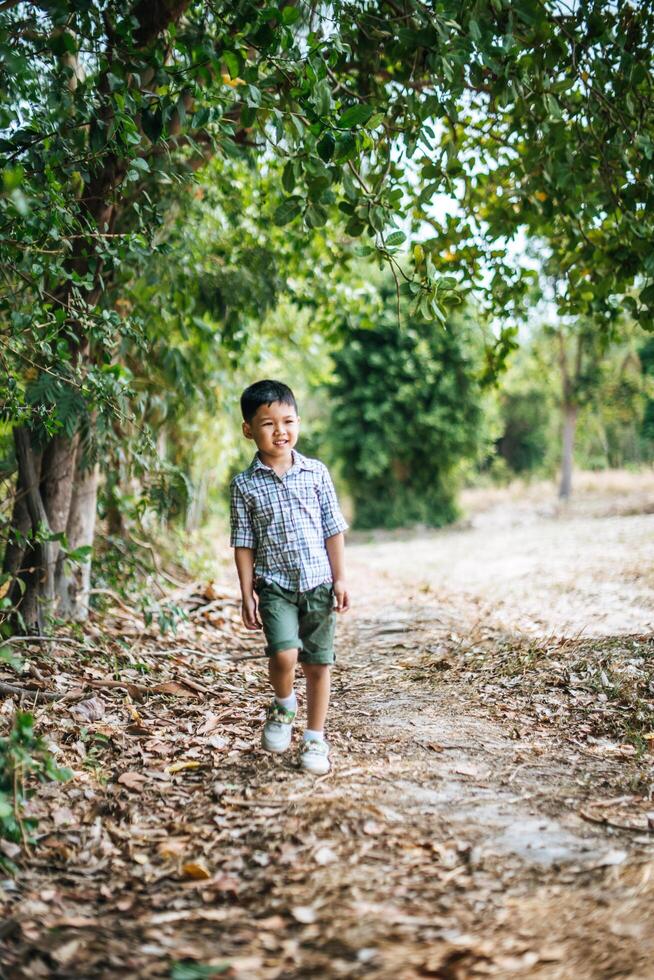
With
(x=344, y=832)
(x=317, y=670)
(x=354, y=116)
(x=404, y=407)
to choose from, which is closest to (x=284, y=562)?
(x=317, y=670)

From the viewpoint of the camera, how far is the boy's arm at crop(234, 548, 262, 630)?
131 inches

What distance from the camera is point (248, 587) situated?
338 cm

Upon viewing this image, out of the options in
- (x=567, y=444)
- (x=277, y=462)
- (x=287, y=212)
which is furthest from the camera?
(x=567, y=444)

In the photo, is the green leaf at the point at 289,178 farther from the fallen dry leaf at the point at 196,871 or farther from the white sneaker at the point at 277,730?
the fallen dry leaf at the point at 196,871

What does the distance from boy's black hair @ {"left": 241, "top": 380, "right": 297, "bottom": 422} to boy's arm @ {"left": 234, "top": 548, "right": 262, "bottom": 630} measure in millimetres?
616

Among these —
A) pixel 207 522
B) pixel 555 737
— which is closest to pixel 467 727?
pixel 555 737

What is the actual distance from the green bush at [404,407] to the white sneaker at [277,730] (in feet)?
52.5

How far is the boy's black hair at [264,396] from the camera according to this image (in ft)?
11.1

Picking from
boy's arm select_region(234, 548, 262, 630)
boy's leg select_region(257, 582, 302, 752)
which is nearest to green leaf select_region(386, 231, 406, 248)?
boy's arm select_region(234, 548, 262, 630)

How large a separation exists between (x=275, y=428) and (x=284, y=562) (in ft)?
1.94

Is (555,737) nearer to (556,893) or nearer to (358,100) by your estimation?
(556,893)

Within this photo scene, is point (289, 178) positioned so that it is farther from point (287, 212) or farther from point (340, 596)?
point (340, 596)

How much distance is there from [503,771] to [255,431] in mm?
1788

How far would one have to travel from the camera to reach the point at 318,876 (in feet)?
7.81
